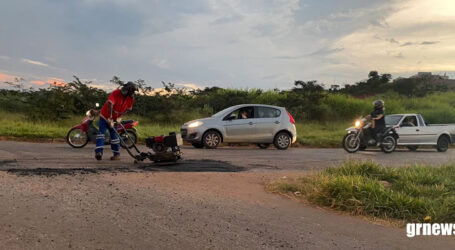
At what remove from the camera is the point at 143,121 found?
2133 centimetres

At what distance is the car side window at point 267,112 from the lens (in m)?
13.6

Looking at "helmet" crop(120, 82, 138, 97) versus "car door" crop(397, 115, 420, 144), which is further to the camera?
"car door" crop(397, 115, 420, 144)

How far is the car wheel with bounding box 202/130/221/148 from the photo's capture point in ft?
41.2

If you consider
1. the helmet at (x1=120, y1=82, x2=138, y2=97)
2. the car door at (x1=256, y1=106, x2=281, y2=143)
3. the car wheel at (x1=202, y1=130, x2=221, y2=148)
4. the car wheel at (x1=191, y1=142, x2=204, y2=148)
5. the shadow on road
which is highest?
the helmet at (x1=120, y1=82, x2=138, y2=97)

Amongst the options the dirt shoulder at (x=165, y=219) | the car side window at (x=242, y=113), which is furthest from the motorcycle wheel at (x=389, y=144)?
the dirt shoulder at (x=165, y=219)

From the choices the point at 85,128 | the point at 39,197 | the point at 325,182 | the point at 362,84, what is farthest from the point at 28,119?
the point at 362,84

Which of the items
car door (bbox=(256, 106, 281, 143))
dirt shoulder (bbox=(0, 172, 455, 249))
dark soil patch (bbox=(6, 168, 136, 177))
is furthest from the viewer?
car door (bbox=(256, 106, 281, 143))

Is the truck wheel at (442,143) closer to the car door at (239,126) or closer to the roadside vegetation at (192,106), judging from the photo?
the roadside vegetation at (192,106)

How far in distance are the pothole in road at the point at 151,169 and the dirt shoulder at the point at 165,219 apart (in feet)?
1.32

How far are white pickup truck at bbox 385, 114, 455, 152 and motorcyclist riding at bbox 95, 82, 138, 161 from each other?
10.9m

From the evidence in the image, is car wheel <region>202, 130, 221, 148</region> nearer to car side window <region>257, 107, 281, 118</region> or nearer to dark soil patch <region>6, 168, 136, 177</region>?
car side window <region>257, 107, 281, 118</region>

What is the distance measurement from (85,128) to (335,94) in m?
24.0

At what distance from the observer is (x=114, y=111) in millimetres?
8078

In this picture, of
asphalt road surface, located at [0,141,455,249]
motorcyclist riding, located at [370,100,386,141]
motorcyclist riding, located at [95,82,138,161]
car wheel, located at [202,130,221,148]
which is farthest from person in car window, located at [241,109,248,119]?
asphalt road surface, located at [0,141,455,249]
